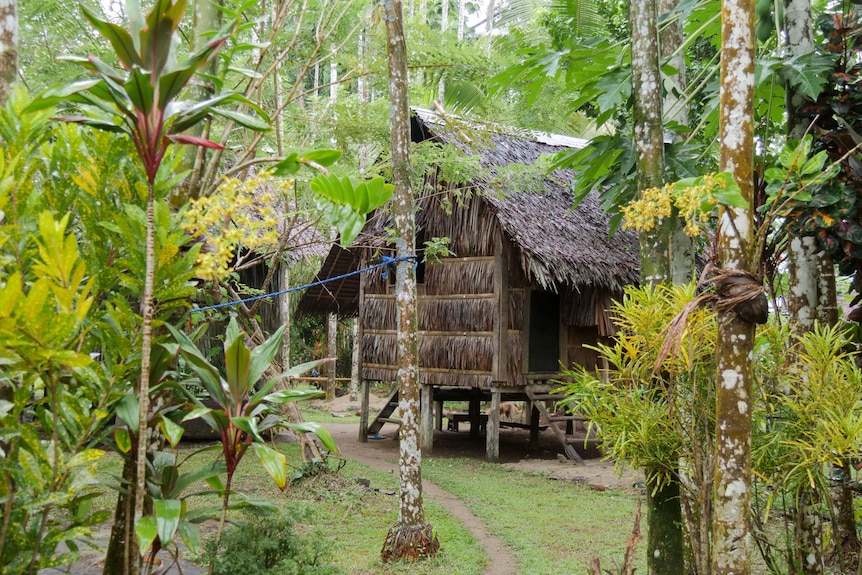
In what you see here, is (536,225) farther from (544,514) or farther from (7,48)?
(7,48)

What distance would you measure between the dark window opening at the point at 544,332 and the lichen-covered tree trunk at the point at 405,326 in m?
5.87

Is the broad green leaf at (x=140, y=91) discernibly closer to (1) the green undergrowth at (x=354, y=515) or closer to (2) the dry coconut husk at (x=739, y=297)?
(2) the dry coconut husk at (x=739, y=297)

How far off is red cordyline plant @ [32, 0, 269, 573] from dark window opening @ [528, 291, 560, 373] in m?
8.99

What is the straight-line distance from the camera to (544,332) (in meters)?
11.3

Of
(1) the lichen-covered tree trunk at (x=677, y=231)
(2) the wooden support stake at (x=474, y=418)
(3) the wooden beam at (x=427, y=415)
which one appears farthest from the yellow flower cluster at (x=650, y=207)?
(2) the wooden support stake at (x=474, y=418)

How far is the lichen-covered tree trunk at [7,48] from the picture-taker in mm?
3268

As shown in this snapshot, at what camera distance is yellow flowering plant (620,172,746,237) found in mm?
2400

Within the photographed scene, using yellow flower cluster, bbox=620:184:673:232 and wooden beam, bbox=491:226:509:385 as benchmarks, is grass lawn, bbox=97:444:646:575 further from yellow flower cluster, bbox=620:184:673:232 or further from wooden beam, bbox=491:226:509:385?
yellow flower cluster, bbox=620:184:673:232

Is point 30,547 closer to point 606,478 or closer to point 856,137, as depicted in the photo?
point 856,137

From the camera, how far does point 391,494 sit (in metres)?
7.91

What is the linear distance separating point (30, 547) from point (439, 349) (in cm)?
880

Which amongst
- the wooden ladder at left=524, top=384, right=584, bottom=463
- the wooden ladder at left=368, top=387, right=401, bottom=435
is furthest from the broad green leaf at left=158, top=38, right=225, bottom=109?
the wooden ladder at left=368, top=387, right=401, bottom=435

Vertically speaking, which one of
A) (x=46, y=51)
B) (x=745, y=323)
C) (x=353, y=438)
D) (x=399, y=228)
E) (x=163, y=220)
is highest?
(x=46, y=51)

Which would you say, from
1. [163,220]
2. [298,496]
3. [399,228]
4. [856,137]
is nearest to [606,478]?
[298,496]
